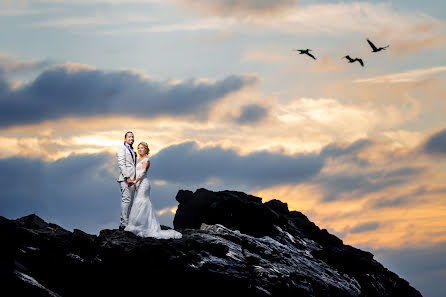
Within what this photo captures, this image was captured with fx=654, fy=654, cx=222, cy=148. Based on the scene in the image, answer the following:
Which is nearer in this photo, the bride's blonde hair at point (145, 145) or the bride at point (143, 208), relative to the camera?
the bride at point (143, 208)

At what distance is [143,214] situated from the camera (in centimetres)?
2764

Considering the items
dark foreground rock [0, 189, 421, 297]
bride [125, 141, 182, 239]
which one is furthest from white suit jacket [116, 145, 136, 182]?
dark foreground rock [0, 189, 421, 297]

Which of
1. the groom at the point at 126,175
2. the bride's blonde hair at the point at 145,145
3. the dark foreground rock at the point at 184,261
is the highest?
the bride's blonde hair at the point at 145,145

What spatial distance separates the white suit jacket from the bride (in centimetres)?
29

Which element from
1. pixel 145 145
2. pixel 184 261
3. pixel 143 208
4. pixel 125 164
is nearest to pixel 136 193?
pixel 143 208

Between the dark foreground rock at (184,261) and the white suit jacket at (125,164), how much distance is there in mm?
2479

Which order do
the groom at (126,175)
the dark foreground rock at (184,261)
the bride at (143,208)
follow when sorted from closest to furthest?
the dark foreground rock at (184,261) → the bride at (143,208) → the groom at (126,175)

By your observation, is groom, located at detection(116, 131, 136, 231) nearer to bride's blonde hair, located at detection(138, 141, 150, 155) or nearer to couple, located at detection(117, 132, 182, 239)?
couple, located at detection(117, 132, 182, 239)

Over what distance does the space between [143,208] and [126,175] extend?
1598mm

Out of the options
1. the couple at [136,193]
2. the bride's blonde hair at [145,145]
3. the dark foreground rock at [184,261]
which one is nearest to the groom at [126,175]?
the couple at [136,193]

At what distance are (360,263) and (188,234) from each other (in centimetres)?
1341

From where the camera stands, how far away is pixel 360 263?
3903 cm

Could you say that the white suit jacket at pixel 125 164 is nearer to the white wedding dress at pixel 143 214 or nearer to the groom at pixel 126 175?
the groom at pixel 126 175

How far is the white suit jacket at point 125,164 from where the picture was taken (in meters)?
27.9
